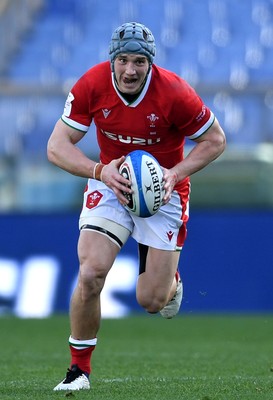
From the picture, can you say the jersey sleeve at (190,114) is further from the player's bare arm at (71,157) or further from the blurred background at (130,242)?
the blurred background at (130,242)

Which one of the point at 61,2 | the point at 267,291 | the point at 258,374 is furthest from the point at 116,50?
the point at 61,2

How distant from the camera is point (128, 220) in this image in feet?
24.0

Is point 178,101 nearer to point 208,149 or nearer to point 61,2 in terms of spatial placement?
point 208,149

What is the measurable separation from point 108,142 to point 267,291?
23.6 feet

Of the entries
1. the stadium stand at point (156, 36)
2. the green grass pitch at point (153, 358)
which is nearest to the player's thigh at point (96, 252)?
the green grass pitch at point (153, 358)

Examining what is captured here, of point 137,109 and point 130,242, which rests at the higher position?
point 137,109

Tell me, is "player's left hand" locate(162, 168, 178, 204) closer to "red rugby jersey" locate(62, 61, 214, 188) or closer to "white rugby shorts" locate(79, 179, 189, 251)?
"red rugby jersey" locate(62, 61, 214, 188)

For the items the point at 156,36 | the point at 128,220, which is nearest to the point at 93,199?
the point at 128,220

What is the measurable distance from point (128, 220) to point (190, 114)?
0.82 meters

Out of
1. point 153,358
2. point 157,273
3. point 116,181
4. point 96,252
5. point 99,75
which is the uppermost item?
point 99,75

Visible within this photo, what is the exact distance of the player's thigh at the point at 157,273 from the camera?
7.50 m

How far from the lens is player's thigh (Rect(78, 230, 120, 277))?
6.80 meters

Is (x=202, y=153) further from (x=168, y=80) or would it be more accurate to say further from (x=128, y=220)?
(x=128, y=220)

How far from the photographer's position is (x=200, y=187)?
14594 mm
